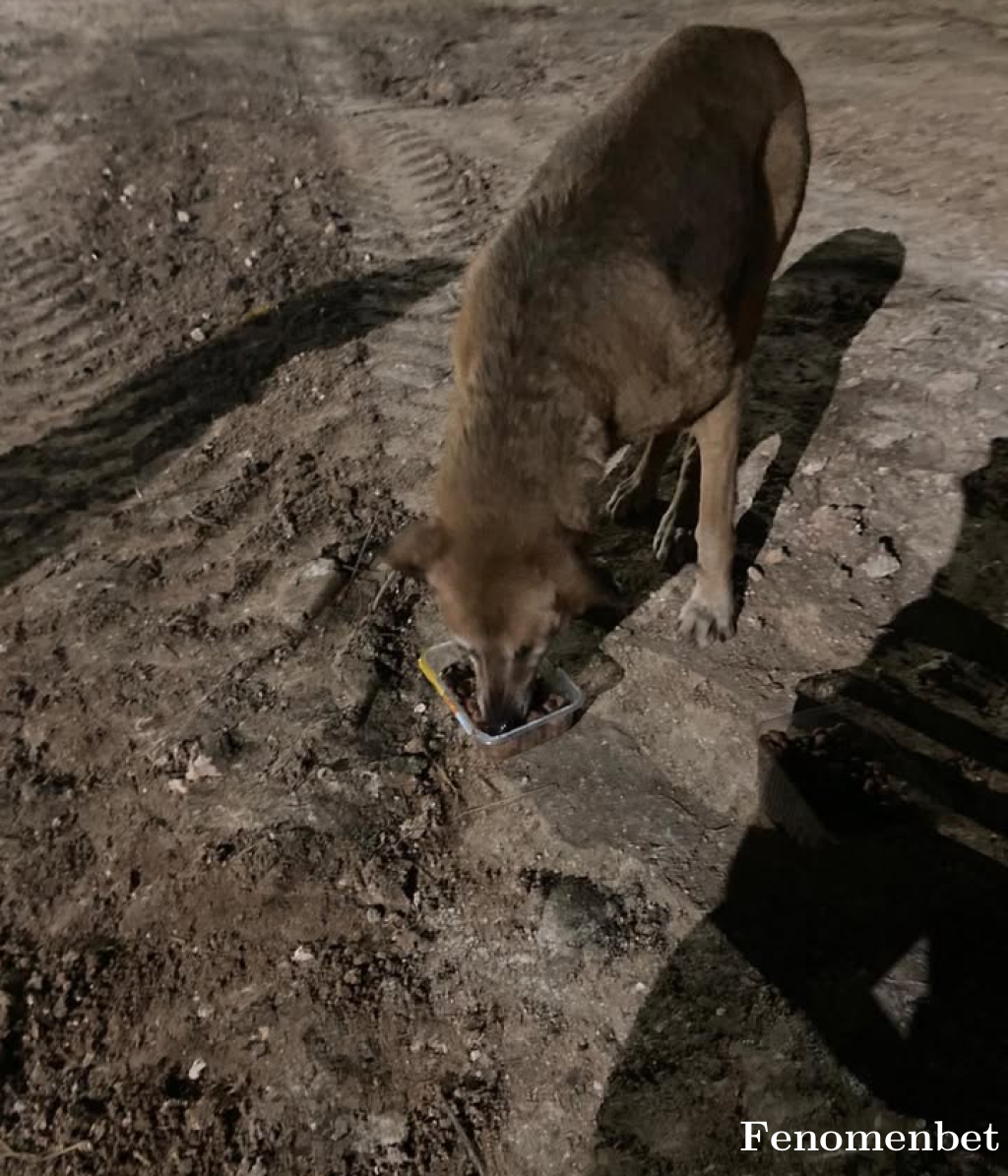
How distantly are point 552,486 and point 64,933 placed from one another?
8.99 ft

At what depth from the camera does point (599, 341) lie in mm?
3668

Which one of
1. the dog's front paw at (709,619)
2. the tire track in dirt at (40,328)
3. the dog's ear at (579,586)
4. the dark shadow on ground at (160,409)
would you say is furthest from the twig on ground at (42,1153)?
the tire track in dirt at (40,328)

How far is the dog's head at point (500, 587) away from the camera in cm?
330

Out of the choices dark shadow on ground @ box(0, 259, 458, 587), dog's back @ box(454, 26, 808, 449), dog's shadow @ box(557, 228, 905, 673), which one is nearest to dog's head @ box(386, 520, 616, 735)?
dog's back @ box(454, 26, 808, 449)

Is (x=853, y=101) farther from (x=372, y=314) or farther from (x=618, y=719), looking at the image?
(x=618, y=719)

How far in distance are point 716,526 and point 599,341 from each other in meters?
1.28

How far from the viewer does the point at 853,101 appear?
29.9 ft

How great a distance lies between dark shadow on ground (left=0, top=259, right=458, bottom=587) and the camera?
225 inches

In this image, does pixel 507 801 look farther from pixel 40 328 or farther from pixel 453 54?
pixel 453 54

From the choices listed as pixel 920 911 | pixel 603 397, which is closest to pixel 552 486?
pixel 603 397

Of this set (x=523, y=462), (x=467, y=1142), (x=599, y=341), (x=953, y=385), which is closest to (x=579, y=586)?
(x=523, y=462)

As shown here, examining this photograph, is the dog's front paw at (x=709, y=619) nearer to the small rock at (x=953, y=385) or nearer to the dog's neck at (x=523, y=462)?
the dog's neck at (x=523, y=462)

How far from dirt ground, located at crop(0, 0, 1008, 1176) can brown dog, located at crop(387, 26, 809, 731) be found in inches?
29.2

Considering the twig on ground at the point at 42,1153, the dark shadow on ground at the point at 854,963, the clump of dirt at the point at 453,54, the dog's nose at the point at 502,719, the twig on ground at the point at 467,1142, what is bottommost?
the twig on ground at the point at 42,1153
